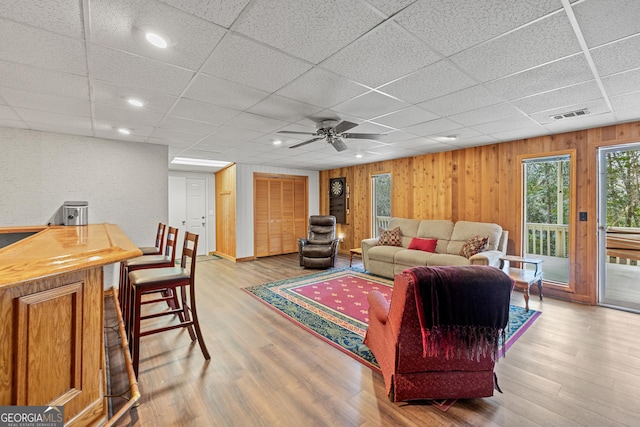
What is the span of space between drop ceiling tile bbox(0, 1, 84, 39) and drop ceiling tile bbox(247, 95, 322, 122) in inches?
56.5

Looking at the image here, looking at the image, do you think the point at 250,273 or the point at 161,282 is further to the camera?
the point at 250,273

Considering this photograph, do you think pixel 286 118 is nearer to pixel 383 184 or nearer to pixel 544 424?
pixel 544 424

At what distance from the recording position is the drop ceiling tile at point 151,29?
4.78 feet

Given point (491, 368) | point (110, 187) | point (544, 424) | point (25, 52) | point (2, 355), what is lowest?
point (544, 424)

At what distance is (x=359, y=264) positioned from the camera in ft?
20.6

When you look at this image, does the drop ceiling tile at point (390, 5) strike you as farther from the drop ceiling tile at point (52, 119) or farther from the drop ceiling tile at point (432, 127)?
the drop ceiling tile at point (52, 119)

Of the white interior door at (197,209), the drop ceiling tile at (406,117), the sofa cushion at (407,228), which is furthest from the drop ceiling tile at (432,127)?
the white interior door at (197,209)

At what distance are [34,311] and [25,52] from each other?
1.77m

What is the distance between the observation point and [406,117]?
10.8 feet

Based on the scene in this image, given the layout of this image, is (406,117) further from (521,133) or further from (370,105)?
(521,133)

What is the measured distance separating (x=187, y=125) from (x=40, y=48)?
1.77m

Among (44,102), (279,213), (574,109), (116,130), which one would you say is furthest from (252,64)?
(279,213)

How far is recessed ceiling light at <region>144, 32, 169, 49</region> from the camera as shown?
1.69 m

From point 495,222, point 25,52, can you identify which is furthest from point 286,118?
point 495,222
